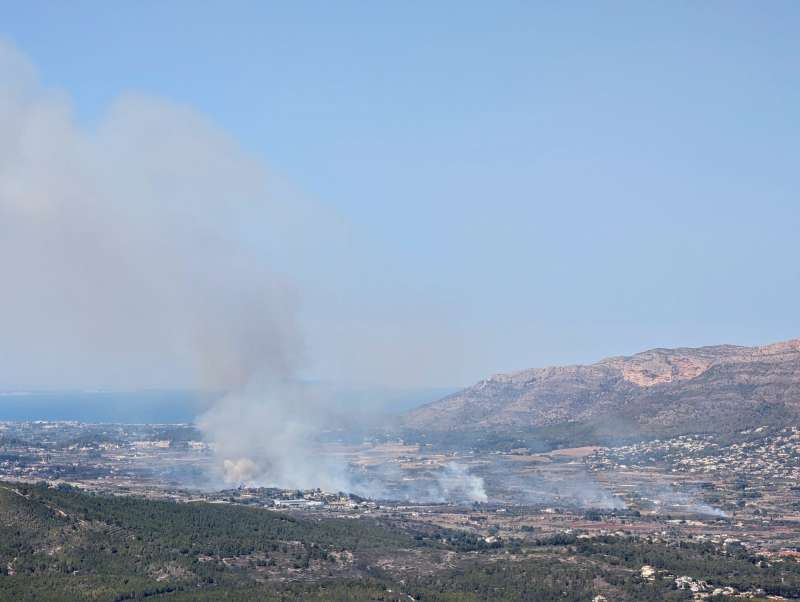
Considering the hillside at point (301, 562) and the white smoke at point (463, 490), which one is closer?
the hillside at point (301, 562)

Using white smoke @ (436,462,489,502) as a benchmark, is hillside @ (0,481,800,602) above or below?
below

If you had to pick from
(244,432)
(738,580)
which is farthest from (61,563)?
(244,432)

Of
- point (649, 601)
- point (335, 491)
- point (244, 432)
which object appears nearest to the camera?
point (649, 601)

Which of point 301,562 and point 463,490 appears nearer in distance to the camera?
point 301,562

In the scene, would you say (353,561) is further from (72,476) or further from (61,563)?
(72,476)

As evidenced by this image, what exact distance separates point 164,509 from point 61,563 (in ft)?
91.5

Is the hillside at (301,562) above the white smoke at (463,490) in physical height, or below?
below

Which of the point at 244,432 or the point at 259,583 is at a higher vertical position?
the point at 244,432

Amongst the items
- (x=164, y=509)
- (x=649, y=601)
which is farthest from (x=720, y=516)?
(x=164, y=509)

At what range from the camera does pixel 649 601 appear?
101 m

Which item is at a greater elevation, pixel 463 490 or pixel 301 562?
pixel 463 490

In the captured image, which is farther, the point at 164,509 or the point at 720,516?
the point at 720,516

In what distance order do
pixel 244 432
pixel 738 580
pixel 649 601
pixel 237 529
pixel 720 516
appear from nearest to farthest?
pixel 649 601, pixel 738 580, pixel 237 529, pixel 720 516, pixel 244 432

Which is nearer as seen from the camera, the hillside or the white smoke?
the hillside
